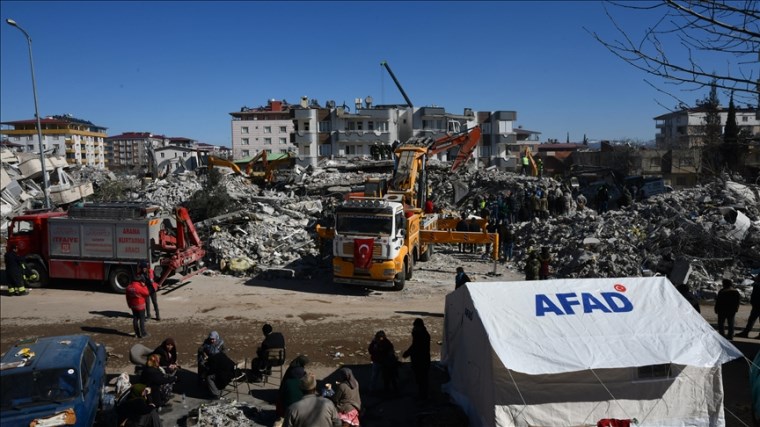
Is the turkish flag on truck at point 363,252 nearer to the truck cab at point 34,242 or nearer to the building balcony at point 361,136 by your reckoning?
the truck cab at point 34,242

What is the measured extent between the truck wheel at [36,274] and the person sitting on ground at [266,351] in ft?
33.3

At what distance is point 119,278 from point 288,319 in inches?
226

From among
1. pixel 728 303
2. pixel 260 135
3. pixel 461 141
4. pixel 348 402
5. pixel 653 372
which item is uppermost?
pixel 260 135

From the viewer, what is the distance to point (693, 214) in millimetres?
17266

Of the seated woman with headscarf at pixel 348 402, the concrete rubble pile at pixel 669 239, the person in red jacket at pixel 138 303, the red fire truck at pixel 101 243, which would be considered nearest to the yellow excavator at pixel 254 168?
the red fire truck at pixel 101 243

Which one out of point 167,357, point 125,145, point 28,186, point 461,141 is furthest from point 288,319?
point 125,145

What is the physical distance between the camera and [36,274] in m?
15.5

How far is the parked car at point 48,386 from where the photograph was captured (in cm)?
637

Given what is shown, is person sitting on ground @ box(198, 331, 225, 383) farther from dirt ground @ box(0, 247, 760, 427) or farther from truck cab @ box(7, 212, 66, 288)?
truck cab @ box(7, 212, 66, 288)

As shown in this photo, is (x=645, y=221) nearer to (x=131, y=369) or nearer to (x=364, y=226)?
(x=364, y=226)

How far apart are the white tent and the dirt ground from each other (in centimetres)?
128

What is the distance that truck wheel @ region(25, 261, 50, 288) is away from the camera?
1552 centimetres

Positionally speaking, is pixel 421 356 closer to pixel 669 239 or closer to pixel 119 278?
pixel 119 278

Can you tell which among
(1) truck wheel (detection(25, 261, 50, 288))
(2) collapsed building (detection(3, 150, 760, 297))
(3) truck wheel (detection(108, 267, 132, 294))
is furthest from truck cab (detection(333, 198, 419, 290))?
(1) truck wheel (detection(25, 261, 50, 288))
